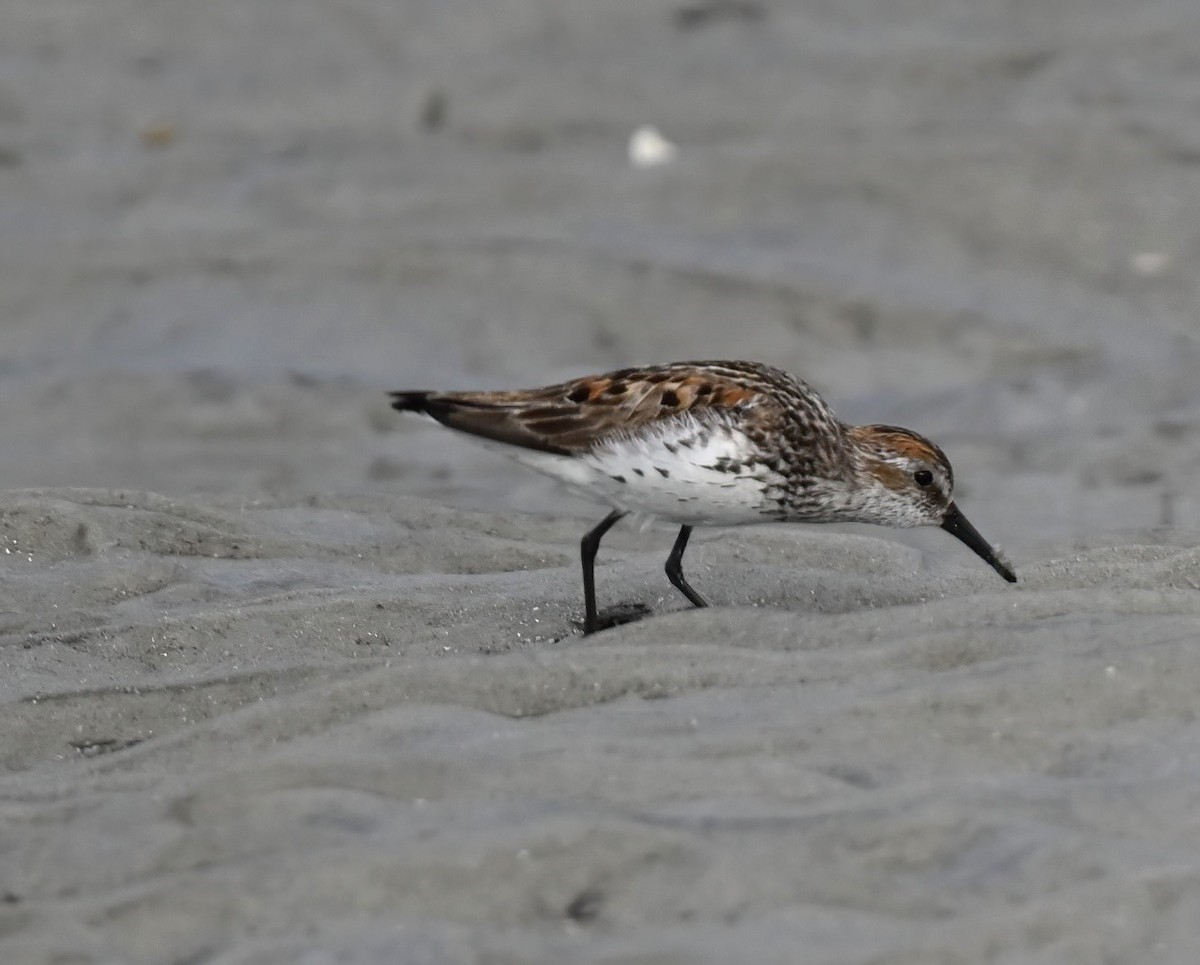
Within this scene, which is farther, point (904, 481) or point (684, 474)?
point (904, 481)

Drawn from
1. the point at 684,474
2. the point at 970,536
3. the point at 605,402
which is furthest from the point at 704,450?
the point at 970,536

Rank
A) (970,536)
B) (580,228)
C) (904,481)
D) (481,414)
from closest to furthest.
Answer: (481,414), (904,481), (970,536), (580,228)

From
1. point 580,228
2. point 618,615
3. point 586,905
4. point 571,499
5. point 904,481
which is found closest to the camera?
point 586,905

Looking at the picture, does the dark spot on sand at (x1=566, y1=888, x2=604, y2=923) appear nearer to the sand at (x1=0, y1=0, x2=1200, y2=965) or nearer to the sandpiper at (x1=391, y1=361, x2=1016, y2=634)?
the sand at (x1=0, y1=0, x2=1200, y2=965)

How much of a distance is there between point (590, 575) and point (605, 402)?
546mm

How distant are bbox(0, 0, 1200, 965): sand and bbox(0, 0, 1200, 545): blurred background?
4 centimetres

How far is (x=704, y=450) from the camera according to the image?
561 centimetres

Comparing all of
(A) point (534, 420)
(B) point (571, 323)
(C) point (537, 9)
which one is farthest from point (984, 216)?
(A) point (534, 420)

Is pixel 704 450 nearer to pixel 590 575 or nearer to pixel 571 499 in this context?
pixel 590 575

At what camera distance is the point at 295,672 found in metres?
5.05

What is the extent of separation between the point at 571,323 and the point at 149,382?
7.31ft

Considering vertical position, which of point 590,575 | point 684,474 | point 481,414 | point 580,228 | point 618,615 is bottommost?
point 618,615

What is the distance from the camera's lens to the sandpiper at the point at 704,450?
5.66 meters

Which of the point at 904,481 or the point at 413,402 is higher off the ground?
the point at 413,402
